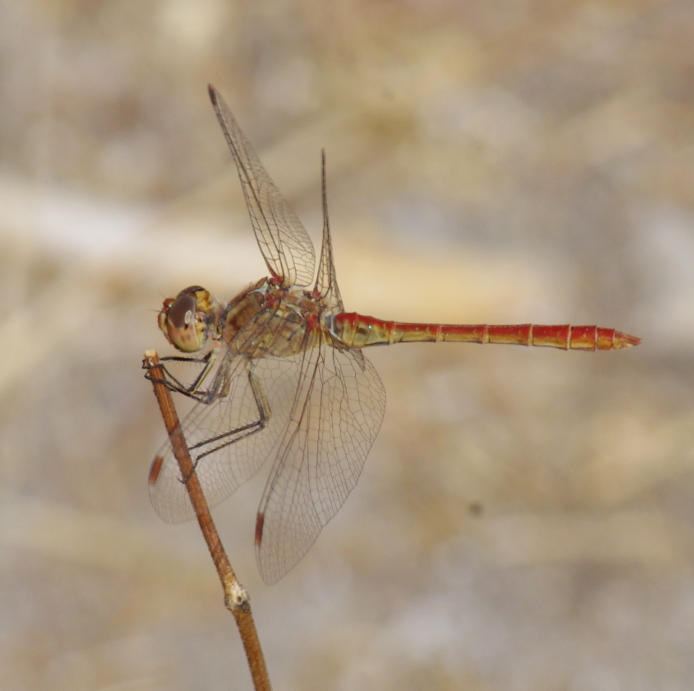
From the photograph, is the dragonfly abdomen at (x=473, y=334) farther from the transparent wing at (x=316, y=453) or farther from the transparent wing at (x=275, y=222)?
the transparent wing at (x=275, y=222)

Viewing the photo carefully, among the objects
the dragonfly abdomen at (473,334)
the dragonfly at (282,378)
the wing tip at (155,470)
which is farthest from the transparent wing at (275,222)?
the wing tip at (155,470)

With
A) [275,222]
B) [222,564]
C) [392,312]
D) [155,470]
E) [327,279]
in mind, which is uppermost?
[392,312]

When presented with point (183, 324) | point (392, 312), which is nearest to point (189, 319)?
point (183, 324)

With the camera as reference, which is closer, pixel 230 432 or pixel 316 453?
pixel 230 432

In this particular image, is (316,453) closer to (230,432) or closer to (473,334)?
(230,432)

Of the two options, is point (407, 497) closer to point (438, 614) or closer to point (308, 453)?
point (438, 614)

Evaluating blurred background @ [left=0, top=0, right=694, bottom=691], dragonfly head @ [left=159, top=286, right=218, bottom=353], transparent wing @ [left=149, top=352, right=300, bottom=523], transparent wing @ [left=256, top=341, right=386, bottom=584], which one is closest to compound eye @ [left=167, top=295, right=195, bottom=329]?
dragonfly head @ [left=159, top=286, right=218, bottom=353]

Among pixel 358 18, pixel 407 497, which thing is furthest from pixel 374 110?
pixel 407 497
